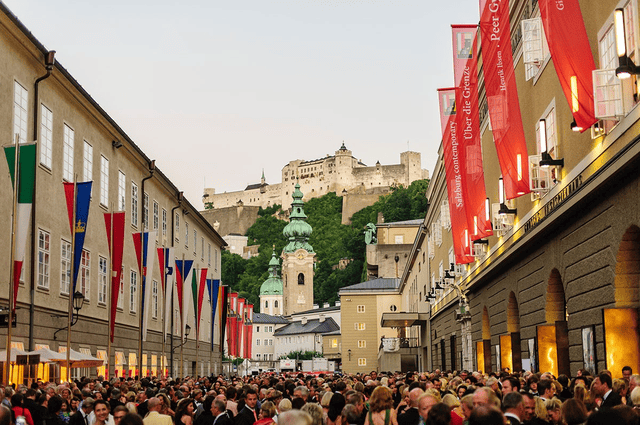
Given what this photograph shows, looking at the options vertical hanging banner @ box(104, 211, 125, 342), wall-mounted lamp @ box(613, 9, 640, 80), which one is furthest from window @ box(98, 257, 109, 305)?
wall-mounted lamp @ box(613, 9, 640, 80)

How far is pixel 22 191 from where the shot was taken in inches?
772

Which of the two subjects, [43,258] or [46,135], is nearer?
[43,258]

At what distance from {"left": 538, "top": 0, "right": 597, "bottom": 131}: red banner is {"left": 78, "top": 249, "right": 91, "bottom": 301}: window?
20.5 metres

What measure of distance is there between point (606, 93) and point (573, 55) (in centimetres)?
95

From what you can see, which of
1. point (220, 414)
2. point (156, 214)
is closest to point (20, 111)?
point (220, 414)

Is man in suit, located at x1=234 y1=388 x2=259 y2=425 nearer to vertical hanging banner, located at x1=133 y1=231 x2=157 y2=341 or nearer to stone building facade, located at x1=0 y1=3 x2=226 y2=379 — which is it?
stone building facade, located at x1=0 y1=3 x2=226 y2=379

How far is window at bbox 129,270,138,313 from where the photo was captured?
38.0 m

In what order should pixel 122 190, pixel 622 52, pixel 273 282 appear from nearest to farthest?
1. pixel 622 52
2. pixel 122 190
3. pixel 273 282

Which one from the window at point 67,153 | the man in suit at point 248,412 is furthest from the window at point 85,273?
the man in suit at point 248,412

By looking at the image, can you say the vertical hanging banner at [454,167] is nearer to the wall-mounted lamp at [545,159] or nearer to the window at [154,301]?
the wall-mounted lamp at [545,159]

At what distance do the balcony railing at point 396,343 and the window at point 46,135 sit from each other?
138ft

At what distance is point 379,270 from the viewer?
9869 cm

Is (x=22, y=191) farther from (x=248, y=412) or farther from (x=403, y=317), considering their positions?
(x=403, y=317)

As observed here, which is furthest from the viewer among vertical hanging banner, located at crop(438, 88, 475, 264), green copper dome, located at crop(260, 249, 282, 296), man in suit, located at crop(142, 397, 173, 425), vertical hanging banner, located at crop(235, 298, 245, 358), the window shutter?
green copper dome, located at crop(260, 249, 282, 296)
